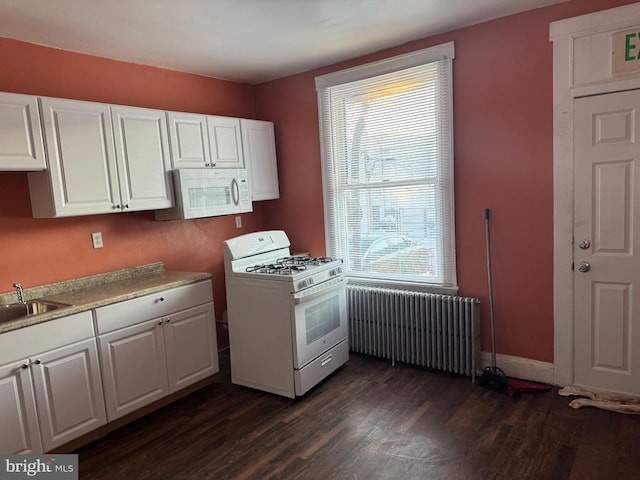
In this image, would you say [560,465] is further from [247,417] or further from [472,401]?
[247,417]

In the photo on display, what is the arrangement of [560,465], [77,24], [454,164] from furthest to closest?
[454,164]
[77,24]
[560,465]

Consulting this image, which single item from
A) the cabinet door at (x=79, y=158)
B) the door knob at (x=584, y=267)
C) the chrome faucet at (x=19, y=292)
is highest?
the cabinet door at (x=79, y=158)

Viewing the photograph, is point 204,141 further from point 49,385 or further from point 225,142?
point 49,385

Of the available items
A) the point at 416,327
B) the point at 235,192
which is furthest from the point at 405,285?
the point at 235,192

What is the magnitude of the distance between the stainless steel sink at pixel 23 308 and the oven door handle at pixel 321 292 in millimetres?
1503

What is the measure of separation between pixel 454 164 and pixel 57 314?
9.41ft

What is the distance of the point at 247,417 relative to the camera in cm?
302

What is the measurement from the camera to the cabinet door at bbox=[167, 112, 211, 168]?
342cm

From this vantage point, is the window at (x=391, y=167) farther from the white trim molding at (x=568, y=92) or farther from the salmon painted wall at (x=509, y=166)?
the white trim molding at (x=568, y=92)

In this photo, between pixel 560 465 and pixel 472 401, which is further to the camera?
pixel 472 401

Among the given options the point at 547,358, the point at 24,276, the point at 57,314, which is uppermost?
the point at 24,276

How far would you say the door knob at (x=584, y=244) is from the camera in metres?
2.92

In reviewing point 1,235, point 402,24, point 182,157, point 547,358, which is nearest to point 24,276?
point 1,235

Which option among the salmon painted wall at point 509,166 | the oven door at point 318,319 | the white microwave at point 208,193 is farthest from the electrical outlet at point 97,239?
the salmon painted wall at point 509,166
